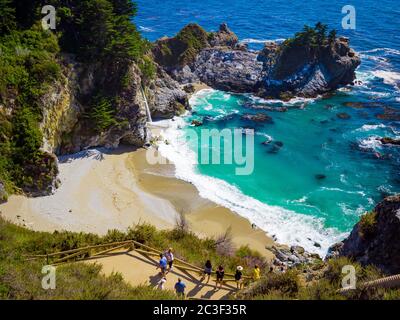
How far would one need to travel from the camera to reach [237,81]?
62.9m

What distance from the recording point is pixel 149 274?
19938 millimetres

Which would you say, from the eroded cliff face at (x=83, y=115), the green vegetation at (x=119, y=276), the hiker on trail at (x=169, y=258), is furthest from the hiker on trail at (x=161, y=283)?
the eroded cliff face at (x=83, y=115)

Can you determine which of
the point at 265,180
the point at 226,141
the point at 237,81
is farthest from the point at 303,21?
the point at 265,180

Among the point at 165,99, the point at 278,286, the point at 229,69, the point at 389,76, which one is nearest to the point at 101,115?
the point at 165,99

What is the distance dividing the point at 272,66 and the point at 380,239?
1865 inches

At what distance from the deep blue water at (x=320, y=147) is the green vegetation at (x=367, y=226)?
12189 mm

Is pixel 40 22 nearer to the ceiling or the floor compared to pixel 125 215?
nearer to the ceiling

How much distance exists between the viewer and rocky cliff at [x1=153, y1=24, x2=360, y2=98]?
6150 cm

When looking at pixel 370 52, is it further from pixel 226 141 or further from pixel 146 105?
pixel 146 105

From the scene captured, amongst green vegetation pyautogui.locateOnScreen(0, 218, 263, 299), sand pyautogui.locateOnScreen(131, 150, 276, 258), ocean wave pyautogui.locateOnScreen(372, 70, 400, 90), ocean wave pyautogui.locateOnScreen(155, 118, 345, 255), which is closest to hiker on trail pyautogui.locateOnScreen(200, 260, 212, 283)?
green vegetation pyautogui.locateOnScreen(0, 218, 263, 299)

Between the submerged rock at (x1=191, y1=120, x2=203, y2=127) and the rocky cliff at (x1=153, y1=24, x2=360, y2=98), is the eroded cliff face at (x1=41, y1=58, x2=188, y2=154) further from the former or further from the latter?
the rocky cliff at (x1=153, y1=24, x2=360, y2=98)

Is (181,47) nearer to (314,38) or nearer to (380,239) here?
(314,38)

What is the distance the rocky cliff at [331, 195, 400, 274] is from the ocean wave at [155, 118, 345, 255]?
36.9 feet
